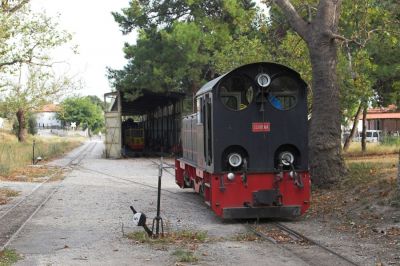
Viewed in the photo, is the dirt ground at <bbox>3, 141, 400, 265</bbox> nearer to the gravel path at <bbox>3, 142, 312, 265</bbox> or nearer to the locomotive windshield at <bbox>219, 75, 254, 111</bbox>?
the gravel path at <bbox>3, 142, 312, 265</bbox>

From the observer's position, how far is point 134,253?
8883 mm

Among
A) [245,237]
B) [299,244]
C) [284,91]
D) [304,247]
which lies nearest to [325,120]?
[284,91]

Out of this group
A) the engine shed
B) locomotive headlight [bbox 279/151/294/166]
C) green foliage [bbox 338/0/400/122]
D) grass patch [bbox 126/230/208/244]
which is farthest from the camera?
the engine shed

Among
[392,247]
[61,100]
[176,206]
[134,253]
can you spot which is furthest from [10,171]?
[61,100]

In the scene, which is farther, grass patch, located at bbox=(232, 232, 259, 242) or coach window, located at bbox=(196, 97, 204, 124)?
coach window, located at bbox=(196, 97, 204, 124)

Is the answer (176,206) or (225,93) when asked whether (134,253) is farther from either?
(176,206)

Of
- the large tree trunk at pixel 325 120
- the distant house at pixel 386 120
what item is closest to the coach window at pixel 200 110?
the large tree trunk at pixel 325 120

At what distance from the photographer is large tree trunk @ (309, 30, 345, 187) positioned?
1517 cm

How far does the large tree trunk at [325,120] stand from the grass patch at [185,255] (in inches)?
285

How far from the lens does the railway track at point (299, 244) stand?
8086 millimetres

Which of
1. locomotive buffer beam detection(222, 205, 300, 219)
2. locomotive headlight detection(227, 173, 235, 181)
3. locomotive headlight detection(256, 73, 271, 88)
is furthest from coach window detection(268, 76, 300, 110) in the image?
locomotive buffer beam detection(222, 205, 300, 219)

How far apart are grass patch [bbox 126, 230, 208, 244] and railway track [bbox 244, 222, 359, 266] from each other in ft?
3.68

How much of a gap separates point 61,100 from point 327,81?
149 ft

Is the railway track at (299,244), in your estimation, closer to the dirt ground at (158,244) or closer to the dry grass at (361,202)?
the dirt ground at (158,244)
